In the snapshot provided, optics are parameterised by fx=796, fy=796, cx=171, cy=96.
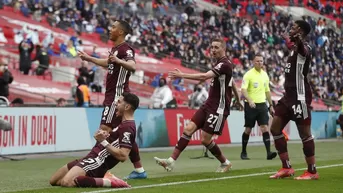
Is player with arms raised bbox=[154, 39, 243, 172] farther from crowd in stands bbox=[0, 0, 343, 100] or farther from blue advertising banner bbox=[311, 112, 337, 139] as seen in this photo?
blue advertising banner bbox=[311, 112, 337, 139]

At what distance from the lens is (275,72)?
42.5m

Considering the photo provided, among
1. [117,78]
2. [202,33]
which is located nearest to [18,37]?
[202,33]

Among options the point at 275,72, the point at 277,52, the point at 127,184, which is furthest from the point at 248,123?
the point at 277,52

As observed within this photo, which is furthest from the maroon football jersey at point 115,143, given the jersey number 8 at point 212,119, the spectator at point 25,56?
the spectator at point 25,56

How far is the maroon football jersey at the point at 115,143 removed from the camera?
10367 mm

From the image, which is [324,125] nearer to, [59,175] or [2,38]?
[2,38]

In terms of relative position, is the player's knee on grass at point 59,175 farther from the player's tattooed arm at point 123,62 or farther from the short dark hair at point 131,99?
the player's tattooed arm at point 123,62

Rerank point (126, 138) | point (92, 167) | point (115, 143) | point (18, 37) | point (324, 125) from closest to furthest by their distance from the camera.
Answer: point (92, 167), point (126, 138), point (115, 143), point (18, 37), point (324, 125)

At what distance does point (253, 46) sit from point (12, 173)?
31.8 meters

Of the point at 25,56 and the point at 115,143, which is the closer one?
the point at 115,143

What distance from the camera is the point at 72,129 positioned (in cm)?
1972

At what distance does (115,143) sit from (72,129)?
936cm

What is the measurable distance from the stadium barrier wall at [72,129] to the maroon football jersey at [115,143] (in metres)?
7.64

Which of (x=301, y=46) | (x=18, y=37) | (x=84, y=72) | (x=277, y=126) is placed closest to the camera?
(x=301, y=46)
